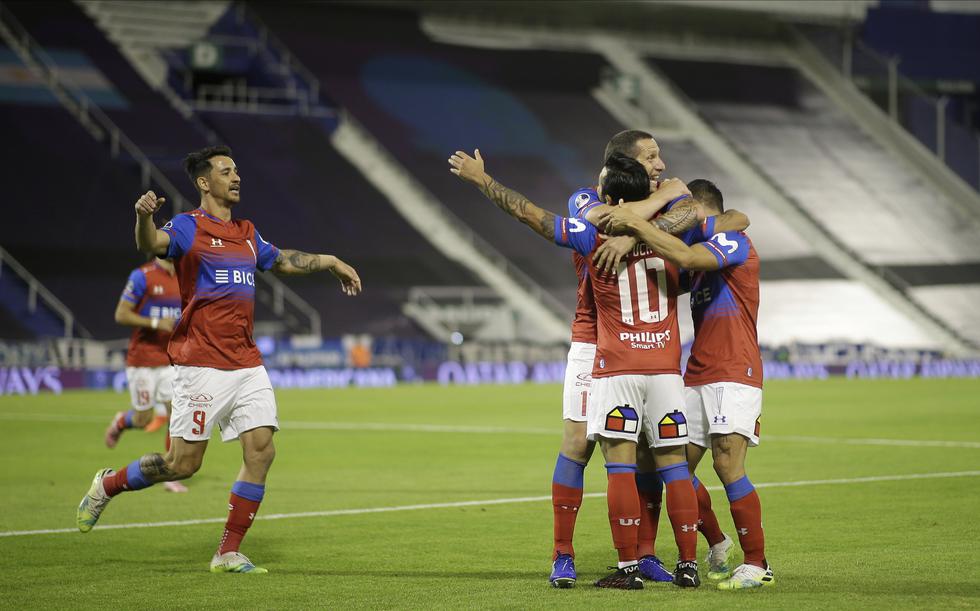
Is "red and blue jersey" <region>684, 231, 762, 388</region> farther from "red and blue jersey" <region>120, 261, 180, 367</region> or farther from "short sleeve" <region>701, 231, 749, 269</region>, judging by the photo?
"red and blue jersey" <region>120, 261, 180, 367</region>

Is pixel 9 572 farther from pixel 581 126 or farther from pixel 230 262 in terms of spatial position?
pixel 581 126

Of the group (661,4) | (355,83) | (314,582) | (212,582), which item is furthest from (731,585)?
(661,4)

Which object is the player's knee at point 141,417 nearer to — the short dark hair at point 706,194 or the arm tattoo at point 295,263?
the arm tattoo at point 295,263

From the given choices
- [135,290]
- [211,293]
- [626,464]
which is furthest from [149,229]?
[135,290]

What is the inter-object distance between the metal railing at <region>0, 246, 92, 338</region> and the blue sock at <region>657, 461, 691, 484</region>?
33091 millimetres

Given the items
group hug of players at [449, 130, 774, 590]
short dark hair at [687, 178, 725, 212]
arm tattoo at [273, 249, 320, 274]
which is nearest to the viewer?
group hug of players at [449, 130, 774, 590]

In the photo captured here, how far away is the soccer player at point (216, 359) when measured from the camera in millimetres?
9578

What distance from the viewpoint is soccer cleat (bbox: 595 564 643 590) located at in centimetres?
829

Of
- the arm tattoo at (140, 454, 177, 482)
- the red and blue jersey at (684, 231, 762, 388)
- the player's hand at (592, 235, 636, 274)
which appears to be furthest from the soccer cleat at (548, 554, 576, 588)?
the arm tattoo at (140, 454, 177, 482)

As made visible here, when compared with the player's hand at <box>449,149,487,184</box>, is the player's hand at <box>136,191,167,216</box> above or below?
below

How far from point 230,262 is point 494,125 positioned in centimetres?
4525

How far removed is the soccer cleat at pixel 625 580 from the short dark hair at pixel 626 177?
7.14 ft

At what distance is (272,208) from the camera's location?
1829 inches

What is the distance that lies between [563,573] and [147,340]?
28.6ft
